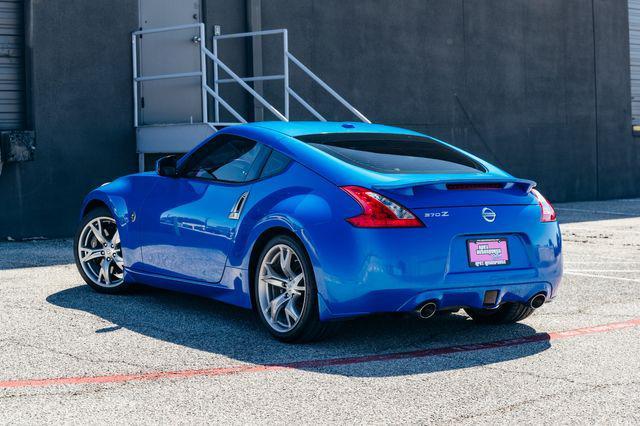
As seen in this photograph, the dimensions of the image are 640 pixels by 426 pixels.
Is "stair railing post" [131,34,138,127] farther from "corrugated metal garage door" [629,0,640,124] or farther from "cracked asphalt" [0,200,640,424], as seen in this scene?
"corrugated metal garage door" [629,0,640,124]

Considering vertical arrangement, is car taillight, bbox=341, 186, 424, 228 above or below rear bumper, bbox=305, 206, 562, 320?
above

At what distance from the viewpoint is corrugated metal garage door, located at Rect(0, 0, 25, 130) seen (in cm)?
1328

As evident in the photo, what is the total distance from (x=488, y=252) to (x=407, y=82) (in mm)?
11577

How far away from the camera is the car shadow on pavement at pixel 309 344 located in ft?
19.1

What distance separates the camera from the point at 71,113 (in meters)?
13.6

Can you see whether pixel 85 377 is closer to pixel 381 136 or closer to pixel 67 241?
pixel 381 136

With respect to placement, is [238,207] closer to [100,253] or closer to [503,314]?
[503,314]

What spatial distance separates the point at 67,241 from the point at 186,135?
1998mm

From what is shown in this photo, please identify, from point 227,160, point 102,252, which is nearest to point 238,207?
point 227,160

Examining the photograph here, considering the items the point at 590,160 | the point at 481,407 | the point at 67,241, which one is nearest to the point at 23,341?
the point at 481,407

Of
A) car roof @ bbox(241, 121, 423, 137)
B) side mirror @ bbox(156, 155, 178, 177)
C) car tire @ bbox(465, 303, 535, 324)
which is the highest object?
car roof @ bbox(241, 121, 423, 137)

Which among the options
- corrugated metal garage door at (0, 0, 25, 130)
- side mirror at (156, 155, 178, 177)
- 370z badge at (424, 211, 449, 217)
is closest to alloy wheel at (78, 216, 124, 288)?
side mirror at (156, 155, 178, 177)

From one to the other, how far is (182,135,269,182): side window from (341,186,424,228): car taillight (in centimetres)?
110

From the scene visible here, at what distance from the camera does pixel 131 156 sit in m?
14.1
